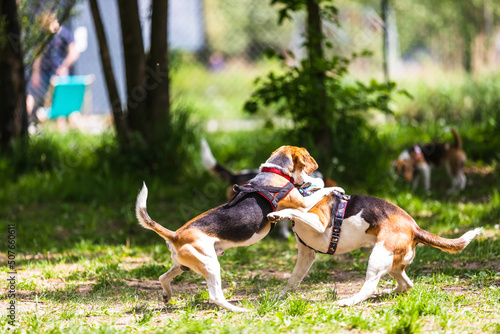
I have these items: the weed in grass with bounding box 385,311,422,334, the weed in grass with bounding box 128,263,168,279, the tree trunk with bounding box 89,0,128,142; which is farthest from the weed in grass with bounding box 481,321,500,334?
the tree trunk with bounding box 89,0,128,142

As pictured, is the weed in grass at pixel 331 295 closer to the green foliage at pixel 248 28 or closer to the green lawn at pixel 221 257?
the green lawn at pixel 221 257

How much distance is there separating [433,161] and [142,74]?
401cm

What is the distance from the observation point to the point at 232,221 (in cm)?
391

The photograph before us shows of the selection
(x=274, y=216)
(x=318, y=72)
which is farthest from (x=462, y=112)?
(x=274, y=216)

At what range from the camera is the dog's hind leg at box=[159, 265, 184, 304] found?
4.03 metres

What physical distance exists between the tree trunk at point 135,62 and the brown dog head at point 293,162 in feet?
13.5

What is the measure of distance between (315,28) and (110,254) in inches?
144

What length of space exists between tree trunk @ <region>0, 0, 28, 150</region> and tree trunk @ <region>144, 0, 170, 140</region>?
72.0 inches

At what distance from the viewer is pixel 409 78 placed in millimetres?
13562

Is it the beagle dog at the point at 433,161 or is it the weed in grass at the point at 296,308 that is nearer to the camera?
the weed in grass at the point at 296,308

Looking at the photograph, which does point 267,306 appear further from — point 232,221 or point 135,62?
point 135,62

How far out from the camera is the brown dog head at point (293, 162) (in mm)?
4223

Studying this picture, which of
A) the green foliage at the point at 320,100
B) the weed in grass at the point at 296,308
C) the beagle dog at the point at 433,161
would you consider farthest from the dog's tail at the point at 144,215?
the beagle dog at the point at 433,161

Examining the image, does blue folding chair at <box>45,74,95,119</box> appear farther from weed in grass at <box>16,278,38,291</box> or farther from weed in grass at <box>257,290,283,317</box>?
weed in grass at <box>257,290,283,317</box>
